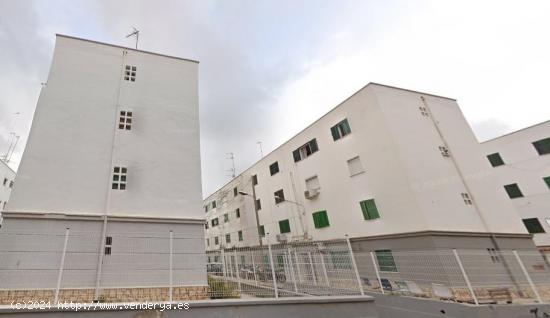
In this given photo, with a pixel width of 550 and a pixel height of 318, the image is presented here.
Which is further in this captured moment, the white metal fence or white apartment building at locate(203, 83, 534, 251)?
white apartment building at locate(203, 83, 534, 251)

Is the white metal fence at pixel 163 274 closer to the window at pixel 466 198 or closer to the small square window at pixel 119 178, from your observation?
the small square window at pixel 119 178

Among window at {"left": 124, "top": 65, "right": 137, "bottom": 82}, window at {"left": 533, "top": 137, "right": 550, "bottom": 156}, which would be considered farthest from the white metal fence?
window at {"left": 533, "top": 137, "right": 550, "bottom": 156}

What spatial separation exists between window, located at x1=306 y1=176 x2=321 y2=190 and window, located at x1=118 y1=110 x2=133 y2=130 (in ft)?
44.1

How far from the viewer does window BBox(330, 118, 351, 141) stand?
1742 centimetres

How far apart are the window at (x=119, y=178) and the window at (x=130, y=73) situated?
460cm

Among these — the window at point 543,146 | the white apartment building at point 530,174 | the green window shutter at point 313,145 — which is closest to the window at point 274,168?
the green window shutter at point 313,145

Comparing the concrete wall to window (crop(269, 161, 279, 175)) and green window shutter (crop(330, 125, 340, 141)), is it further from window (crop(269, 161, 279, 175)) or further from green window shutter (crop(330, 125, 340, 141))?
window (crop(269, 161, 279, 175))

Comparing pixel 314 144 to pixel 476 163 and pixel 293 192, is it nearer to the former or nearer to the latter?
pixel 293 192

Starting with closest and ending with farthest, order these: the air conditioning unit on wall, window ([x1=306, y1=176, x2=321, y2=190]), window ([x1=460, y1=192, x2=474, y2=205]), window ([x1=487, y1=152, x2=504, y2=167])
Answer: window ([x1=460, y1=192, x2=474, y2=205]), the air conditioning unit on wall, window ([x1=306, y1=176, x2=321, y2=190]), window ([x1=487, y1=152, x2=504, y2=167])

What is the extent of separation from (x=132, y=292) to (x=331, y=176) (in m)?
13.9

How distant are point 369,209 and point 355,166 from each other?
2.98 m

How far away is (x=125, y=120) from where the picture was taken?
1062 cm

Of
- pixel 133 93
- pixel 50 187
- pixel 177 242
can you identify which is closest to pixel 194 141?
pixel 133 93

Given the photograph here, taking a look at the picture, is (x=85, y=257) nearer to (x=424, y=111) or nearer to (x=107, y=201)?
(x=107, y=201)
